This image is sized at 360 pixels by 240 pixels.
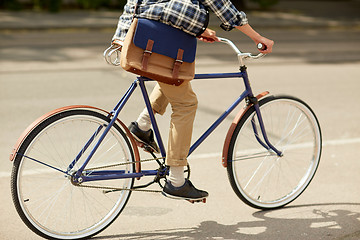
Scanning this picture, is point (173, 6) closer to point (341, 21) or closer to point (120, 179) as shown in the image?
point (120, 179)

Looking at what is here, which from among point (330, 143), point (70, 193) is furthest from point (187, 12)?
point (330, 143)

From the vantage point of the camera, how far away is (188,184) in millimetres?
4016

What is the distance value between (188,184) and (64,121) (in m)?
0.94

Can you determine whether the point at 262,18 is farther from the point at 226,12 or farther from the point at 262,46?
the point at 226,12

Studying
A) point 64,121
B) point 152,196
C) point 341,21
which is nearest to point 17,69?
point 152,196

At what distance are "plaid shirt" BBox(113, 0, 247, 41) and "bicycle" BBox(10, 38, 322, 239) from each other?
376mm

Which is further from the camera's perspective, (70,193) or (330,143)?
(330,143)

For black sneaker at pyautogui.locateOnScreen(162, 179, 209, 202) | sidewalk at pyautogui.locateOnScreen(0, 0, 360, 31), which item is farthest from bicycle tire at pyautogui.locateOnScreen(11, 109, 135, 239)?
sidewalk at pyautogui.locateOnScreen(0, 0, 360, 31)

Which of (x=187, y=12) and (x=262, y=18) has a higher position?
(x=262, y=18)

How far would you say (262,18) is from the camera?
62.4ft

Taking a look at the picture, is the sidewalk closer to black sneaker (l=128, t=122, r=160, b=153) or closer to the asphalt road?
the asphalt road

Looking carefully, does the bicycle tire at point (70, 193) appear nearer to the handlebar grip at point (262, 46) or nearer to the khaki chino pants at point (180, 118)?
the khaki chino pants at point (180, 118)

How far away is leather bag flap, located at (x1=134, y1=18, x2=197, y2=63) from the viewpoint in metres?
3.55

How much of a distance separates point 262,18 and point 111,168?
50.8 ft
